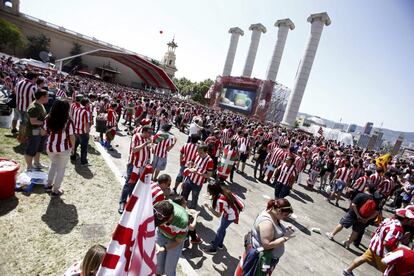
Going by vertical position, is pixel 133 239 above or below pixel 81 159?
above

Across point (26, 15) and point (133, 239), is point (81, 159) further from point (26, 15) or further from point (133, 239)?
point (26, 15)

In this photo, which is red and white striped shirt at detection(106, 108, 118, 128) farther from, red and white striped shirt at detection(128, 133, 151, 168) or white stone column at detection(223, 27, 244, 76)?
white stone column at detection(223, 27, 244, 76)

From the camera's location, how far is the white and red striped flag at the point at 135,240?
1.79m

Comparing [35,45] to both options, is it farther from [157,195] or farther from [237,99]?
[157,195]

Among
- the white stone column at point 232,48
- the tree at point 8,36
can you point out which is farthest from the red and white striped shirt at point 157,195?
the white stone column at point 232,48

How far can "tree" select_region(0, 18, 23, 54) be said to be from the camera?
145 ft

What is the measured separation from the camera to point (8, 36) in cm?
4516

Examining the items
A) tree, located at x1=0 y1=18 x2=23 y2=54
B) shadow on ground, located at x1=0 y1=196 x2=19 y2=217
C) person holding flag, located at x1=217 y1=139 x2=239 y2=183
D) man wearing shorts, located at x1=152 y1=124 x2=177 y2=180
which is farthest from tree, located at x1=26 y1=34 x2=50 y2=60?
shadow on ground, located at x1=0 y1=196 x2=19 y2=217

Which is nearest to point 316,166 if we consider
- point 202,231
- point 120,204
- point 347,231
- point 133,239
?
point 347,231

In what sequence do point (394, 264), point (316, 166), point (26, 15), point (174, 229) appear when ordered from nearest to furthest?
point (174, 229), point (394, 264), point (316, 166), point (26, 15)

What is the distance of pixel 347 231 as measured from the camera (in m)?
7.95

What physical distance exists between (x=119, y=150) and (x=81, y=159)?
2471 millimetres

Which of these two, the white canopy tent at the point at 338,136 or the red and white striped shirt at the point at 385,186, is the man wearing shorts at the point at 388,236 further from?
the white canopy tent at the point at 338,136

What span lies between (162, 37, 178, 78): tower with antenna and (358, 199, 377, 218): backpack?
77.7 m
